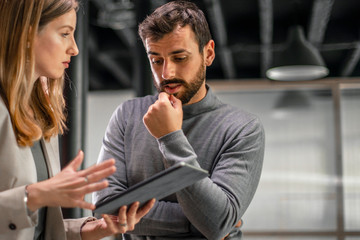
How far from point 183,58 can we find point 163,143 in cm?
33

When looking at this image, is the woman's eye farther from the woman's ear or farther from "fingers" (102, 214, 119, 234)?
"fingers" (102, 214, 119, 234)

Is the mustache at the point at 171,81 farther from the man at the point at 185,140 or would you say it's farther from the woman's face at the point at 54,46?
the woman's face at the point at 54,46

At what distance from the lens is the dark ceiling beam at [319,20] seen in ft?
21.5

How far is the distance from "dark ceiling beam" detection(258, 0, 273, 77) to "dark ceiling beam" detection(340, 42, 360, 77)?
142 centimetres

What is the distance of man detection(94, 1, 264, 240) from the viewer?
1.48 meters

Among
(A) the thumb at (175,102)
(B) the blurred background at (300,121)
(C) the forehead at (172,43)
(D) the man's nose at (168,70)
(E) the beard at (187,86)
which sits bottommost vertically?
(B) the blurred background at (300,121)

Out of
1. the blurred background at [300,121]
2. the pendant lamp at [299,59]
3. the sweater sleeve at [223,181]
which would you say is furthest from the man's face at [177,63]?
the blurred background at [300,121]

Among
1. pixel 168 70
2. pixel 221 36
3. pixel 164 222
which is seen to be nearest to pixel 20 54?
pixel 168 70

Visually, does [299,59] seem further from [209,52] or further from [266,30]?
[209,52]

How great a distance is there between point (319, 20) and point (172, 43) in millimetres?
6021

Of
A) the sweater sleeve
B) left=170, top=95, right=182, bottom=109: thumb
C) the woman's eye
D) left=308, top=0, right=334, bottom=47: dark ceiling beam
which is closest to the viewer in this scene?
the sweater sleeve

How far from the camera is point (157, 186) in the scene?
122 centimetres

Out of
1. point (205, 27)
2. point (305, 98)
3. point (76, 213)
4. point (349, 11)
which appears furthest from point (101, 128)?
point (205, 27)

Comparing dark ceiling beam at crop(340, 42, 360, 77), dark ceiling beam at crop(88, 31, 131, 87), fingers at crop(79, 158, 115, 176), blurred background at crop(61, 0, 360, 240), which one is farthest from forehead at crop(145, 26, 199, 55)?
dark ceiling beam at crop(340, 42, 360, 77)
